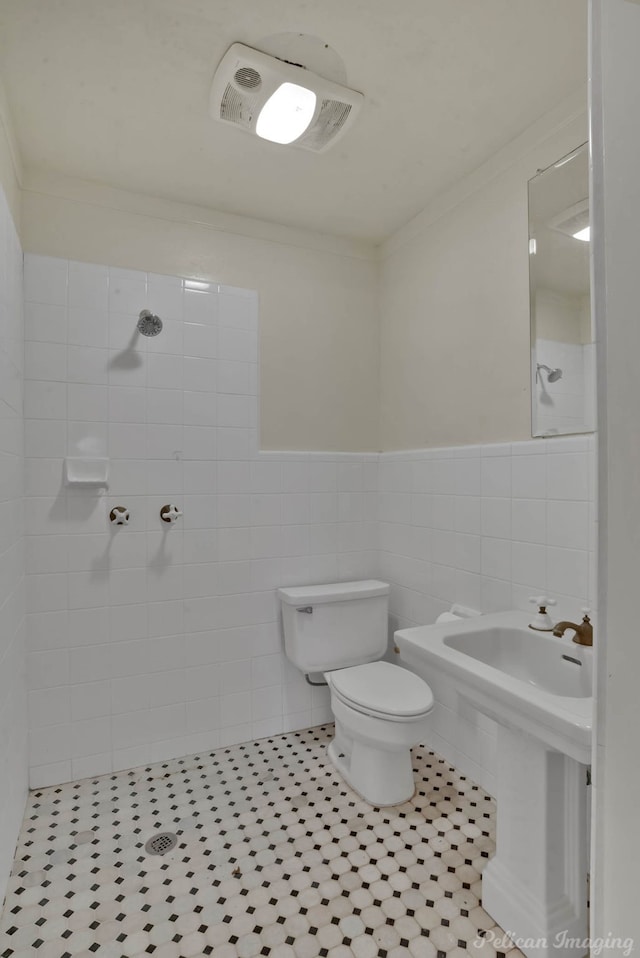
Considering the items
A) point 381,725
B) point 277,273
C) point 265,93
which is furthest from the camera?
point 277,273

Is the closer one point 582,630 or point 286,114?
point 582,630

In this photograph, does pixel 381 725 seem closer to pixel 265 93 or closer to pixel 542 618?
pixel 542 618

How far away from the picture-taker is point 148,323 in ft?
6.90

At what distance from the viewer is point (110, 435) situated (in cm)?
210

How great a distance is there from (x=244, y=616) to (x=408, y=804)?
3.29 ft

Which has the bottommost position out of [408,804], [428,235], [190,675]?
[408,804]

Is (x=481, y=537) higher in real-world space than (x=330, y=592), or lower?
higher

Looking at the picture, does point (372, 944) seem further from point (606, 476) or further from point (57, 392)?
point (57, 392)

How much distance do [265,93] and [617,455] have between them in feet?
5.32

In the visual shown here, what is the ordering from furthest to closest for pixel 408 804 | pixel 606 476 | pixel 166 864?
pixel 408 804 → pixel 166 864 → pixel 606 476

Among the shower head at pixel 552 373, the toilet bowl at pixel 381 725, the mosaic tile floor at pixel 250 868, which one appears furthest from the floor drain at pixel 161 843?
the shower head at pixel 552 373

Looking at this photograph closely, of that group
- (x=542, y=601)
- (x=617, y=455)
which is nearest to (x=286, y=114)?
(x=617, y=455)

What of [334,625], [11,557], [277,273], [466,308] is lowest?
[334,625]

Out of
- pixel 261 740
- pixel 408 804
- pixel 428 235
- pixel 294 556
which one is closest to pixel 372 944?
pixel 408 804
